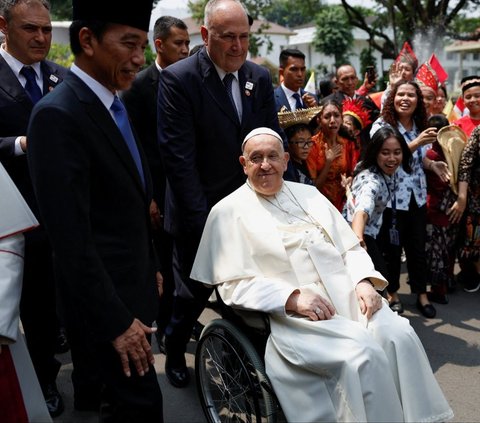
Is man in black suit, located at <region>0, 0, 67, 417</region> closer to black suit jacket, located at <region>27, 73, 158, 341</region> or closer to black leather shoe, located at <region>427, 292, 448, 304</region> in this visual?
black suit jacket, located at <region>27, 73, 158, 341</region>

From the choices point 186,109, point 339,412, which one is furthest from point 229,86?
point 339,412

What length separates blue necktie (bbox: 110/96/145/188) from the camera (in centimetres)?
218

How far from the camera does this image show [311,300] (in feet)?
8.77

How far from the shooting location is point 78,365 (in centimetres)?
312

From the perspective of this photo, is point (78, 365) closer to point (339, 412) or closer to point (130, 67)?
point (339, 412)

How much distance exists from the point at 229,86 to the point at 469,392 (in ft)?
7.68

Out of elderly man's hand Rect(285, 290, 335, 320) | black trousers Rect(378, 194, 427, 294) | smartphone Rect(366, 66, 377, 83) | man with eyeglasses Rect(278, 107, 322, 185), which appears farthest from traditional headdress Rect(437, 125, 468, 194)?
elderly man's hand Rect(285, 290, 335, 320)

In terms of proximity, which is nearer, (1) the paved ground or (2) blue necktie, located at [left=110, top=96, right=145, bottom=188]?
(2) blue necktie, located at [left=110, top=96, right=145, bottom=188]

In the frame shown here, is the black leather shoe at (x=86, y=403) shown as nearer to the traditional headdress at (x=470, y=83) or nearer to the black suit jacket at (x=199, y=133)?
A: the black suit jacket at (x=199, y=133)

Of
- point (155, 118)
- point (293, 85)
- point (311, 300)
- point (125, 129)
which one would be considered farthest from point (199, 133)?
point (293, 85)

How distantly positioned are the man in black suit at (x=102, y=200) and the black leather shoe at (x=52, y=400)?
1.27 m

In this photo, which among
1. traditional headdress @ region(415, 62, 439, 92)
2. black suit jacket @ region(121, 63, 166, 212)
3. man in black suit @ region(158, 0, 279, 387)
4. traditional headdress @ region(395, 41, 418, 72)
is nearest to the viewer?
man in black suit @ region(158, 0, 279, 387)

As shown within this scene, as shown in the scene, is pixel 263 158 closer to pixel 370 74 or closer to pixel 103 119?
pixel 103 119

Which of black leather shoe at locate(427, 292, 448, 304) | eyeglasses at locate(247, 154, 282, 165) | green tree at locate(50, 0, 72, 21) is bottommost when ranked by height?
black leather shoe at locate(427, 292, 448, 304)
